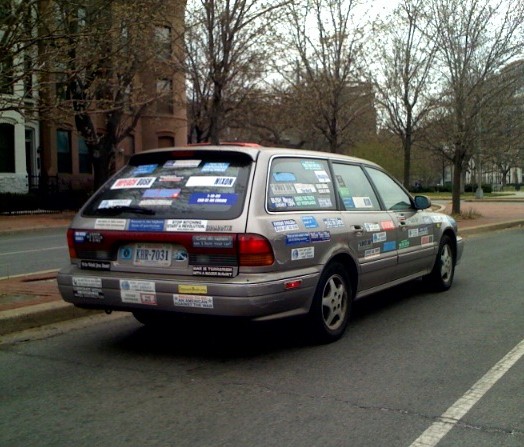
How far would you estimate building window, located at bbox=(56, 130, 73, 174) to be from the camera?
30828mm

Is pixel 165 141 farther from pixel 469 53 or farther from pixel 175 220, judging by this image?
pixel 175 220

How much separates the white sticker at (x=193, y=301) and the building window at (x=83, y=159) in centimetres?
2862

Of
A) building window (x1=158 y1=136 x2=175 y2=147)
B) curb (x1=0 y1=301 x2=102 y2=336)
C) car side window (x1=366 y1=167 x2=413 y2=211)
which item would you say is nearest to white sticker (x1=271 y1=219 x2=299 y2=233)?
car side window (x1=366 y1=167 x2=413 y2=211)

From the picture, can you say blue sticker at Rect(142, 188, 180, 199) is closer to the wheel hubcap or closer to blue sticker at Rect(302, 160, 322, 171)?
blue sticker at Rect(302, 160, 322, 171)

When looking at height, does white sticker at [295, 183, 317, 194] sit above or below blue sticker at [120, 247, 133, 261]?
above

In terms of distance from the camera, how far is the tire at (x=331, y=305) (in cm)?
550

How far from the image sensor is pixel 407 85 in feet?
65.6

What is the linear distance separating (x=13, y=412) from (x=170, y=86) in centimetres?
2166

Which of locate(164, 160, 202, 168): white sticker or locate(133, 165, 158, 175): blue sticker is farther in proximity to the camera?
locate(133, 165, 158, 175): blue sticker

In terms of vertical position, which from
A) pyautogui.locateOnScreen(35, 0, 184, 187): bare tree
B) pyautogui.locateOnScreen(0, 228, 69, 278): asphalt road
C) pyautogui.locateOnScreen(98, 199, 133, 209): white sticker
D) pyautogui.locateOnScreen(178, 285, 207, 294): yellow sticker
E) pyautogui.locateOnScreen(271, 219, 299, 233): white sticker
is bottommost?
pyautogui.locateOnScreen(0, 228, 69, 278): asphalt road

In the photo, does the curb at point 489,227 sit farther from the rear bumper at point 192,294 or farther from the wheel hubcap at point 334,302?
the rear bumper at point 192,294

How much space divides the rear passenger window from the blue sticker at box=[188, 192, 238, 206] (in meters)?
0.32

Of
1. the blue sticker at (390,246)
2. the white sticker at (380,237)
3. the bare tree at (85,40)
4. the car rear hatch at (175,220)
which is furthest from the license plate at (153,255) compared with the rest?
the bare tree at (85,40)

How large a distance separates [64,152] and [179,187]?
1087 inches
